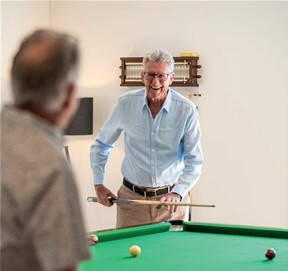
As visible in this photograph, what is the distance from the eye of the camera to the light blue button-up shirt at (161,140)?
4.11 m

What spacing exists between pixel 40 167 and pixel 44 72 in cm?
19

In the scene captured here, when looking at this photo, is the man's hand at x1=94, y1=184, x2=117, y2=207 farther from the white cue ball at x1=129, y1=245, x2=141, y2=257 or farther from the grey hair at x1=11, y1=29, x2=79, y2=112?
the grey hair at x1=11, y1=29, x2=79, y2=112

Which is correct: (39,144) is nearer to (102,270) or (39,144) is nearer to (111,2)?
(102,270)

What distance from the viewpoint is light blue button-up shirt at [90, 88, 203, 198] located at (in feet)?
13.5

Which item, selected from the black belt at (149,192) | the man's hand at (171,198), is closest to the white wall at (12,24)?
the black belt at (149,192)

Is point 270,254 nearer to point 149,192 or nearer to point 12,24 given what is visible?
point 149,192

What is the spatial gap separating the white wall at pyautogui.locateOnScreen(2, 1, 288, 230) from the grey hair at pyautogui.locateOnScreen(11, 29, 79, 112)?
14.7 feet

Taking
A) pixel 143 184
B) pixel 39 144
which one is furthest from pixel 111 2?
pixel 39 144

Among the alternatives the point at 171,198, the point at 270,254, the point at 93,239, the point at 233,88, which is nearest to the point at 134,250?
the point at 93,239

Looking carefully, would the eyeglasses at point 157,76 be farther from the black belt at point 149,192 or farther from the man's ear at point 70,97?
the man's ear at point 70,97

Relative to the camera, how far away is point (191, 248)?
2941mm

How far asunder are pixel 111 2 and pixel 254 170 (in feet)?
6.68

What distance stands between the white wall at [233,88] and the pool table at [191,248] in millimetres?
2504

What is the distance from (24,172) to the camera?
1.28 metres
